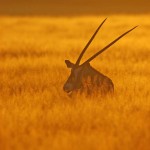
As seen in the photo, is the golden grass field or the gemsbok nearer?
the golden grass field

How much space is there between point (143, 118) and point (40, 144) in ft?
5.20

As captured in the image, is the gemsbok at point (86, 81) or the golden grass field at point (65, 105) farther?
the gemsbok at point (86, 81)

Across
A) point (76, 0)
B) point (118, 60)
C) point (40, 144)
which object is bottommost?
point (40, 144)

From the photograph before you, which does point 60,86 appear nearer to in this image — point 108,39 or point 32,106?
point 32,106

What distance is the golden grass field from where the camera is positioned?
5316 mm

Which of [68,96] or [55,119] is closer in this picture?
[55,119]

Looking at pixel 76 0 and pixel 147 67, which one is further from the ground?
pixel 76 0

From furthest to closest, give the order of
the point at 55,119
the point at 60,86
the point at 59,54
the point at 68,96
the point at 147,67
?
the point at 59,54
the point at 147,67
the point at 60,86
the point at 68,96
the point at 55,119

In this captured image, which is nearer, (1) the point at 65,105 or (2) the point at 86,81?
(1) the point at 65,105

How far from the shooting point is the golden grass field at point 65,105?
5316mm

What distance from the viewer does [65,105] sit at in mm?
7000

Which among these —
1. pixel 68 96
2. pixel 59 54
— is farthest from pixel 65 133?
pixel 59 54

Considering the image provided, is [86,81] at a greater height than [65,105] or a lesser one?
greater

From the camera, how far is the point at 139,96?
762 centimetres
